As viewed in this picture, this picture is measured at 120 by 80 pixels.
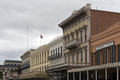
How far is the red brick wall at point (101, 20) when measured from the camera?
120ft

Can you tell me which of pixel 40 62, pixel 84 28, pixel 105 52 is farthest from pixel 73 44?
pixel 40 62

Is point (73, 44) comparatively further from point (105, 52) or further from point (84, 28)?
point (105, 52)

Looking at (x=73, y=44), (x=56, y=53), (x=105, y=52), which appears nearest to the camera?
(x=105, y=52)

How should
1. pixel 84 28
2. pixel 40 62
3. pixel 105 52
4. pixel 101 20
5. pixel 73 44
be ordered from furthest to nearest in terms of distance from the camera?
pixel 40 62
pixel 73 44
pixel 84 28
pixel 101 20
pixel 105 52

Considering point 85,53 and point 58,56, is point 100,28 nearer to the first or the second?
point 85,53

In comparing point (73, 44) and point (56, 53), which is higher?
point (73, 44)

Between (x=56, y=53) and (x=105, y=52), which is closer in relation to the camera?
(x=105, y=52)

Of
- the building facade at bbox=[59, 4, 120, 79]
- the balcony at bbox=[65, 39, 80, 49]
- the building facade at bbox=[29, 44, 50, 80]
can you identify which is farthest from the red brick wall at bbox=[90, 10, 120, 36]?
the building facade at bbox=[29, 44, 50, 80]

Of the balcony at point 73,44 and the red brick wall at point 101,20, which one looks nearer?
the red brick wall at point 101,20

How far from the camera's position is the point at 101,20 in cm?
3753

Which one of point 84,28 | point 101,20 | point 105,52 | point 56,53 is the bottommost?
point 105,52

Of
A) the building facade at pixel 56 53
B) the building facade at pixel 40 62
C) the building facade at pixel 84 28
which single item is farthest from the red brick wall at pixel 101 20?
the building facade at pixel 40 62

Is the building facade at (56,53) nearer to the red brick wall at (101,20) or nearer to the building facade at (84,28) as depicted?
the building facade at (84,28)

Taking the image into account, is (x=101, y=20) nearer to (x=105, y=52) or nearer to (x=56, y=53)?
(x=105, y=52)
